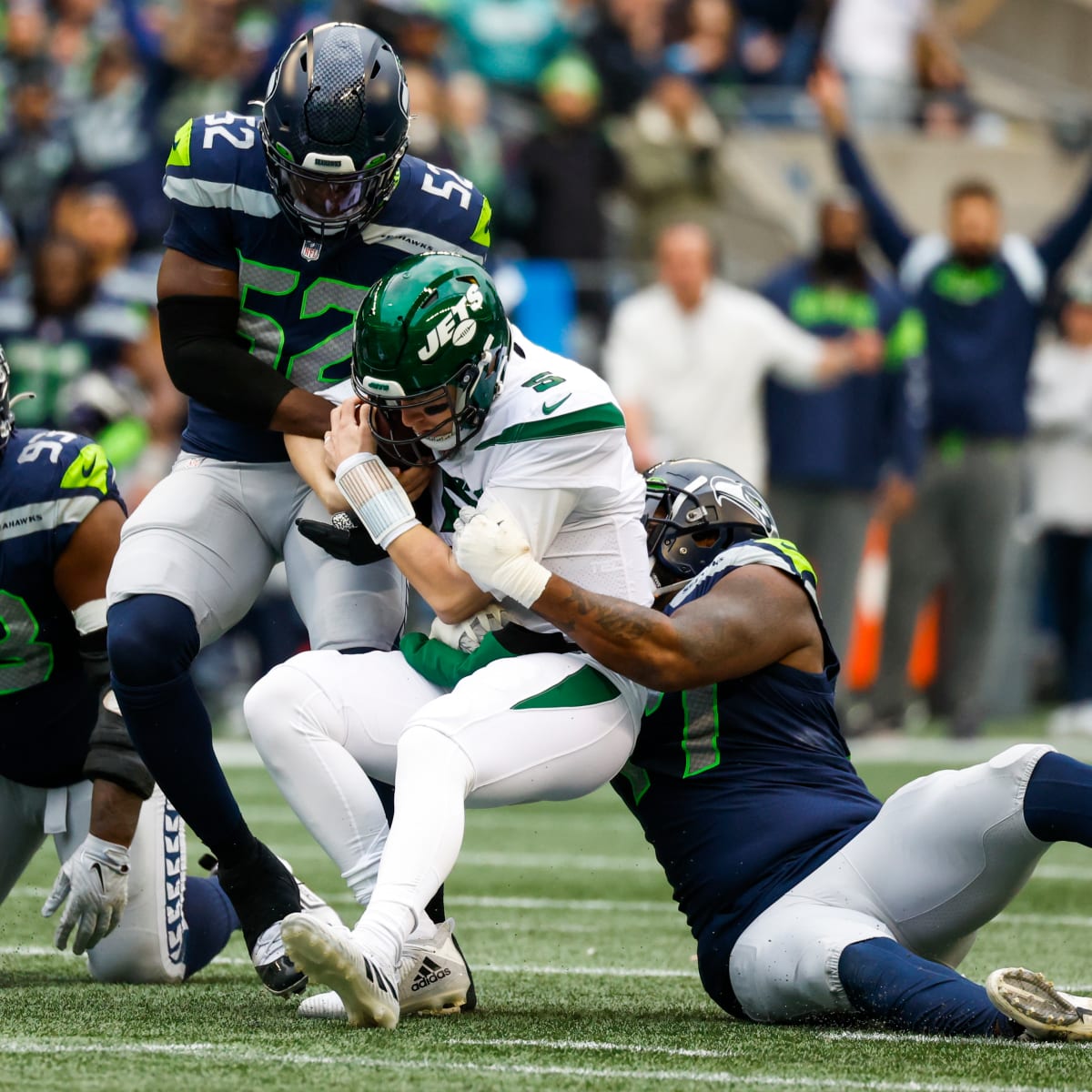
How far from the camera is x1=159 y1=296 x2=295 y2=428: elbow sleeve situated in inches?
175

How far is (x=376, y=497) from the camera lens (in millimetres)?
4039

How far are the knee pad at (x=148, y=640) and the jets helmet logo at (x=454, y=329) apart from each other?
78 centimetres

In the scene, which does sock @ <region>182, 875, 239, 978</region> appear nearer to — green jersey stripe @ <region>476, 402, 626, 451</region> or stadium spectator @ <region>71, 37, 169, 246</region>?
green jersey stripe @ <region>476, 402, 626, 451</region>

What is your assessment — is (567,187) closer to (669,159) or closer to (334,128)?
(669,159)

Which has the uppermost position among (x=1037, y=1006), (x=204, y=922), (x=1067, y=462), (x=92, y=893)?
(x=1037, y=1006)

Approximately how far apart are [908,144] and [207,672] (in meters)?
5.84

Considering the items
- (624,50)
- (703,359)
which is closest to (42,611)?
(703,359)

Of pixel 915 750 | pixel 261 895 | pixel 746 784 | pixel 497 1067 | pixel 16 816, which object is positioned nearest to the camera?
pixel 497 1067

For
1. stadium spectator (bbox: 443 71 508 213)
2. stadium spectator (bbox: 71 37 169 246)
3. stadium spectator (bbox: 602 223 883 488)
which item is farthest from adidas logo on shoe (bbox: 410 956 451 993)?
stadium spectator (bbox: 71 37 169 246)

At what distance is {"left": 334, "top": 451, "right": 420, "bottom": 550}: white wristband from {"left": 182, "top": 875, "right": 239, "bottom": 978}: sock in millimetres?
1160

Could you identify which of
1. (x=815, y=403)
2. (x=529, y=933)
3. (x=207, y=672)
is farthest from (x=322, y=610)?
(x=207, y=672)

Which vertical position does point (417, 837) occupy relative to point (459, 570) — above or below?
below

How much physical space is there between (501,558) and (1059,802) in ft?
3.39

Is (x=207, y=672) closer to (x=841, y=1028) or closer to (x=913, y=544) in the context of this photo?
(x=913, y=544)
